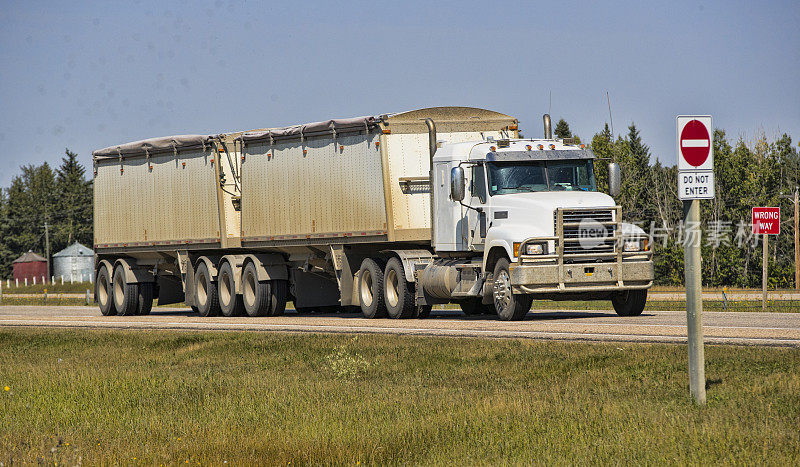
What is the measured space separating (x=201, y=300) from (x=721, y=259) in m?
55.0

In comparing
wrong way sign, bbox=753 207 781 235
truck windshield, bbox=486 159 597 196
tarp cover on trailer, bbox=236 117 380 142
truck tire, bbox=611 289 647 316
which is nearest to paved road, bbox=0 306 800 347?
truck tire, bbox=611 289 647 316

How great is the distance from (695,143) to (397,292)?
595 inches

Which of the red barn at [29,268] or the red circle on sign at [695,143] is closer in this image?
the red circle on sign at [695,143]

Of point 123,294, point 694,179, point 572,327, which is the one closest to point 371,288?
point 572,327

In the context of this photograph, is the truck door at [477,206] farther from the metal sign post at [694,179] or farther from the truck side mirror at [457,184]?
the metal sign post at [694,179]

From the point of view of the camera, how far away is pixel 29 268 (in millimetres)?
123562

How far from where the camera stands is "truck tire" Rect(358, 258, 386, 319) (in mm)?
25438

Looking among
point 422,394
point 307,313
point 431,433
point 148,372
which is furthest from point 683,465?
point 307,313

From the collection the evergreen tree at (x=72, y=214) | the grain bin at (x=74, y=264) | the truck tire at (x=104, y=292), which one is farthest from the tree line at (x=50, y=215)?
the truck tire at (x=104, y=292)

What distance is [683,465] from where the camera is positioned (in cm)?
861

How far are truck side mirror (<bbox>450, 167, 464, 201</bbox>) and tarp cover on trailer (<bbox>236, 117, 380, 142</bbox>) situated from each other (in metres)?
3.31

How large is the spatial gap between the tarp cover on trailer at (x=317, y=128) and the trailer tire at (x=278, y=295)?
12.5 feet

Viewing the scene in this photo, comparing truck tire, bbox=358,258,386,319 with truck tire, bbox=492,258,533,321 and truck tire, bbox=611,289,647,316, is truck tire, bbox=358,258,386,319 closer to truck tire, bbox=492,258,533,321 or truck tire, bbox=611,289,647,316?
truck tire, bbox=492,258,533,321

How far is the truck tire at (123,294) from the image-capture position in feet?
111
